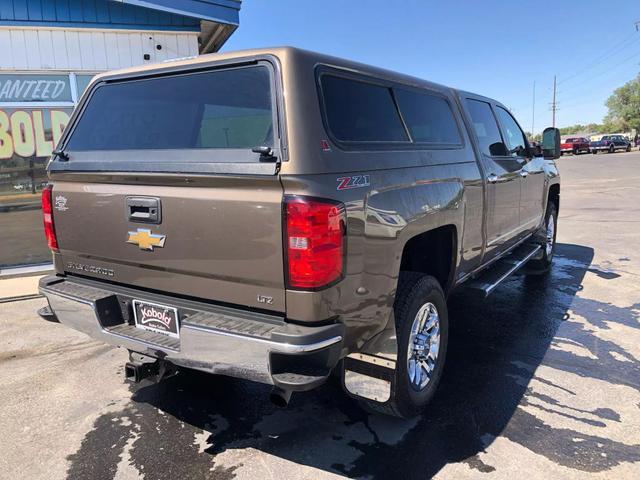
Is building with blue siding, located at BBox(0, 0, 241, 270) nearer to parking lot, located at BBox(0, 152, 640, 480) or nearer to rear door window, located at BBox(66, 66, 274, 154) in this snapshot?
parking lot, located at BBox(0, 152, 640, 480)

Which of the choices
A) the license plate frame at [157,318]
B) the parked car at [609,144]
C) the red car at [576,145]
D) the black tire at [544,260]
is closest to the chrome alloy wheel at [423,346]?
the license plate frame at [157,318]

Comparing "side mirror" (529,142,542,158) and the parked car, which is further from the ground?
the parked car

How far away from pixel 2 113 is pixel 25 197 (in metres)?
1.24

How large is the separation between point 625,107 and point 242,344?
98.5m

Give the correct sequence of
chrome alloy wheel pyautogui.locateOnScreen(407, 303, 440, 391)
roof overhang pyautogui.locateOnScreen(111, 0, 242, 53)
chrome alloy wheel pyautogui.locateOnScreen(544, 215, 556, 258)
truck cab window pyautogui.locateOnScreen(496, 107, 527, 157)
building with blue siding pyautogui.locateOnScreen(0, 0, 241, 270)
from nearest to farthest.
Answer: chrome alloy wheel pyautogui.locateOnScreen(407, 303, 440, 391) < truck cab window pyautogui.locateOnScreen(496, 107, 527, 157) < chrome alloy wheel pyautogui.locateOnScreen(544, 215, 556, 258) < building with blue siding pyautogui.locateOnScreen(0, 0, 241, 270) < roof overhang pyautogui.locateOnScreen(111, 0, 242, 53)

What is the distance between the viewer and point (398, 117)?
10.6 feet

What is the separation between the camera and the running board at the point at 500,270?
4125 millimetres

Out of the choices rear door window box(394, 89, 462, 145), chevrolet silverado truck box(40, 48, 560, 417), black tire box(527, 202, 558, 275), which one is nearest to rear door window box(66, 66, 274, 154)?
chevrolet silverado truck box(40, 48, 560, 417)

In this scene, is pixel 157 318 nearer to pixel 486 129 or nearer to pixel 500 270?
pixel 500 270

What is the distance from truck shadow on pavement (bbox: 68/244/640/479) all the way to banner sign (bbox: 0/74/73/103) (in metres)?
5.48

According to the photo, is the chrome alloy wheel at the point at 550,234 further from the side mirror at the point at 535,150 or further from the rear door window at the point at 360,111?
the rear door window at the point at 360,111

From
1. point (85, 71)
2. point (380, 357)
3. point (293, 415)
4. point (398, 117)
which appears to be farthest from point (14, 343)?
point (85, 71)

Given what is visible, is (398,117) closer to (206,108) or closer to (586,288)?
(206,108)

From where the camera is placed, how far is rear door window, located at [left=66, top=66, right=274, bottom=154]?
2543mm
